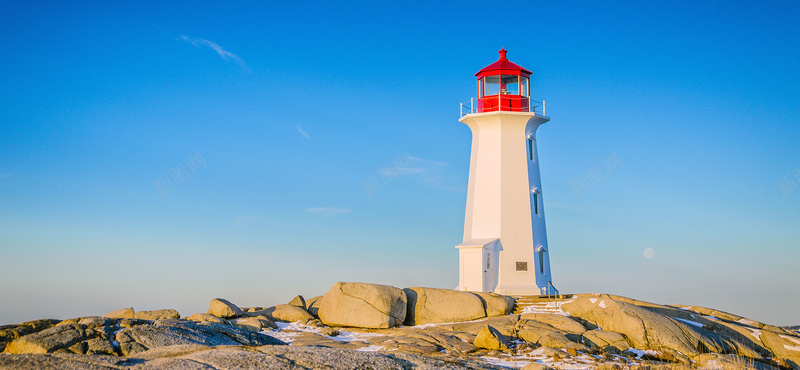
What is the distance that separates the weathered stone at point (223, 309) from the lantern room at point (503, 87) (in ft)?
46.3

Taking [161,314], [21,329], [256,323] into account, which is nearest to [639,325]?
[256,323]

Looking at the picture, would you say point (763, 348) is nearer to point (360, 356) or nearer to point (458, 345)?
point (458, 345)

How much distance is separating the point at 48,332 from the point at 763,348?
60.5ft

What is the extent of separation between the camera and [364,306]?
2103cm

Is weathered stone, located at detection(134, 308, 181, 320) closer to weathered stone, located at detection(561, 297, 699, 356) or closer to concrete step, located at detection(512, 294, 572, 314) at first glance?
concrete step, located at detection(512, 294, 572, 314)

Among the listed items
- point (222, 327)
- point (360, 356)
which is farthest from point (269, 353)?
point (222, 327)

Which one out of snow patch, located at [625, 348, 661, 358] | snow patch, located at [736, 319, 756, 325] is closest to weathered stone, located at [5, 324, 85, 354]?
snow patch, located at [625, 348, 661, 358]

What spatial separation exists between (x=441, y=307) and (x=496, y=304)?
6.23 feet

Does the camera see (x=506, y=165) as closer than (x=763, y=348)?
No

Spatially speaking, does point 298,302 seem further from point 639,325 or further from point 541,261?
point 639,325

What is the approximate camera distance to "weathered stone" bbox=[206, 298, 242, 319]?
70.2 feet

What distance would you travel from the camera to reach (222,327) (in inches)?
478

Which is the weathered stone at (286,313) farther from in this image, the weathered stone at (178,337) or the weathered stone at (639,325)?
the weathered stone at (178,337)

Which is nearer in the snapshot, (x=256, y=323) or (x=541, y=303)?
(x=256, y=323)
